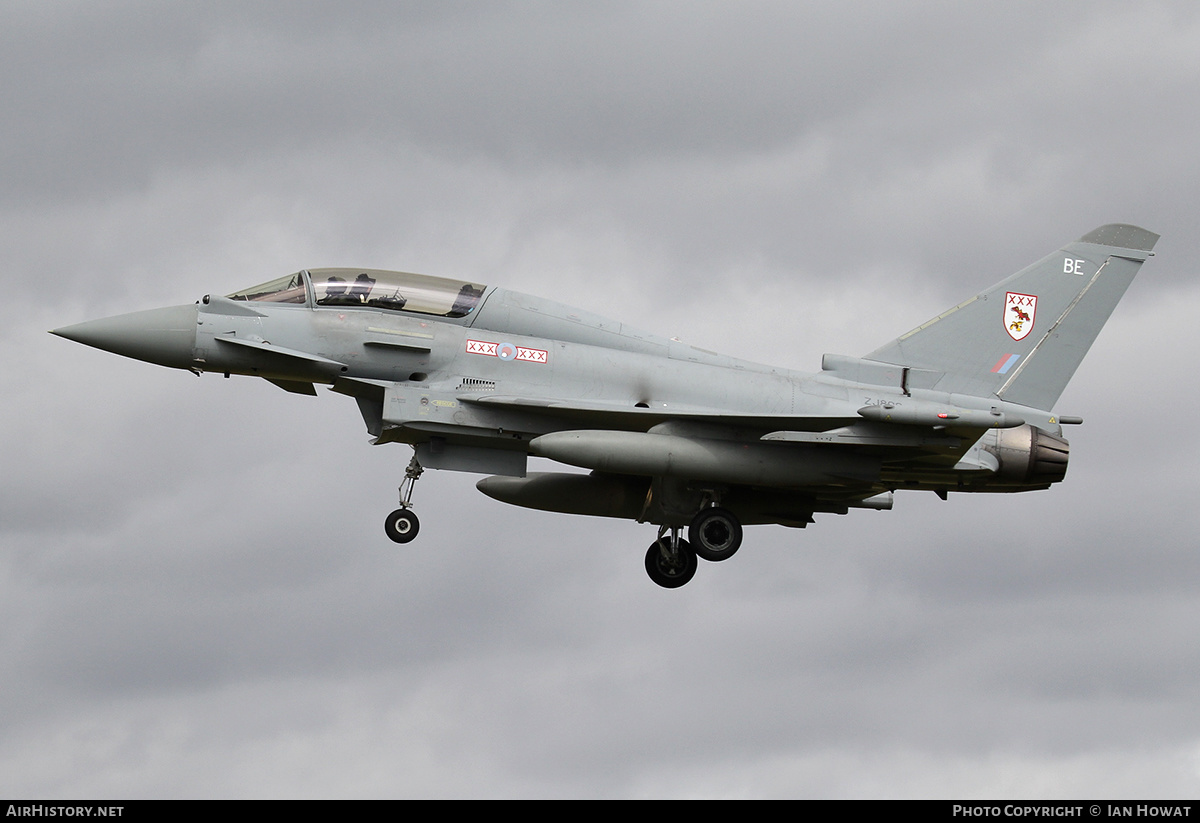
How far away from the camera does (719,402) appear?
2369 centimetres

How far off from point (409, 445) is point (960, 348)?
8802 mm

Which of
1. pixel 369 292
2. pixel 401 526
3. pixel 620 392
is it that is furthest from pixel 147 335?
pixel 620 392

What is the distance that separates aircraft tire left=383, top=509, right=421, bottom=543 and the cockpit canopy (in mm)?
2943

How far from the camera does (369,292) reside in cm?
2308

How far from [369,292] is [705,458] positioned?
5.40 meters

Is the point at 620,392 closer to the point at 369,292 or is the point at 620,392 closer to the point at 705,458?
the point at 705,458

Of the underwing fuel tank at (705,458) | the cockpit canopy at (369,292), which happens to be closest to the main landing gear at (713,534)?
the underwing fuel tank at (705,458)

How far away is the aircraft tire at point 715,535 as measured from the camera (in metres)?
23.8

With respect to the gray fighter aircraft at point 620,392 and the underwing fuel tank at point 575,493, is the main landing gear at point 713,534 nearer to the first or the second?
the gray fighter aircraft at point 620,392

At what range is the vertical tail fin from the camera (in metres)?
25.1

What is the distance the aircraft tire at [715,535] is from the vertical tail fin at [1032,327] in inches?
149

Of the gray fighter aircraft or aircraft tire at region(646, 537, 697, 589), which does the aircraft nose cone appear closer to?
the gray fighter aircraft
